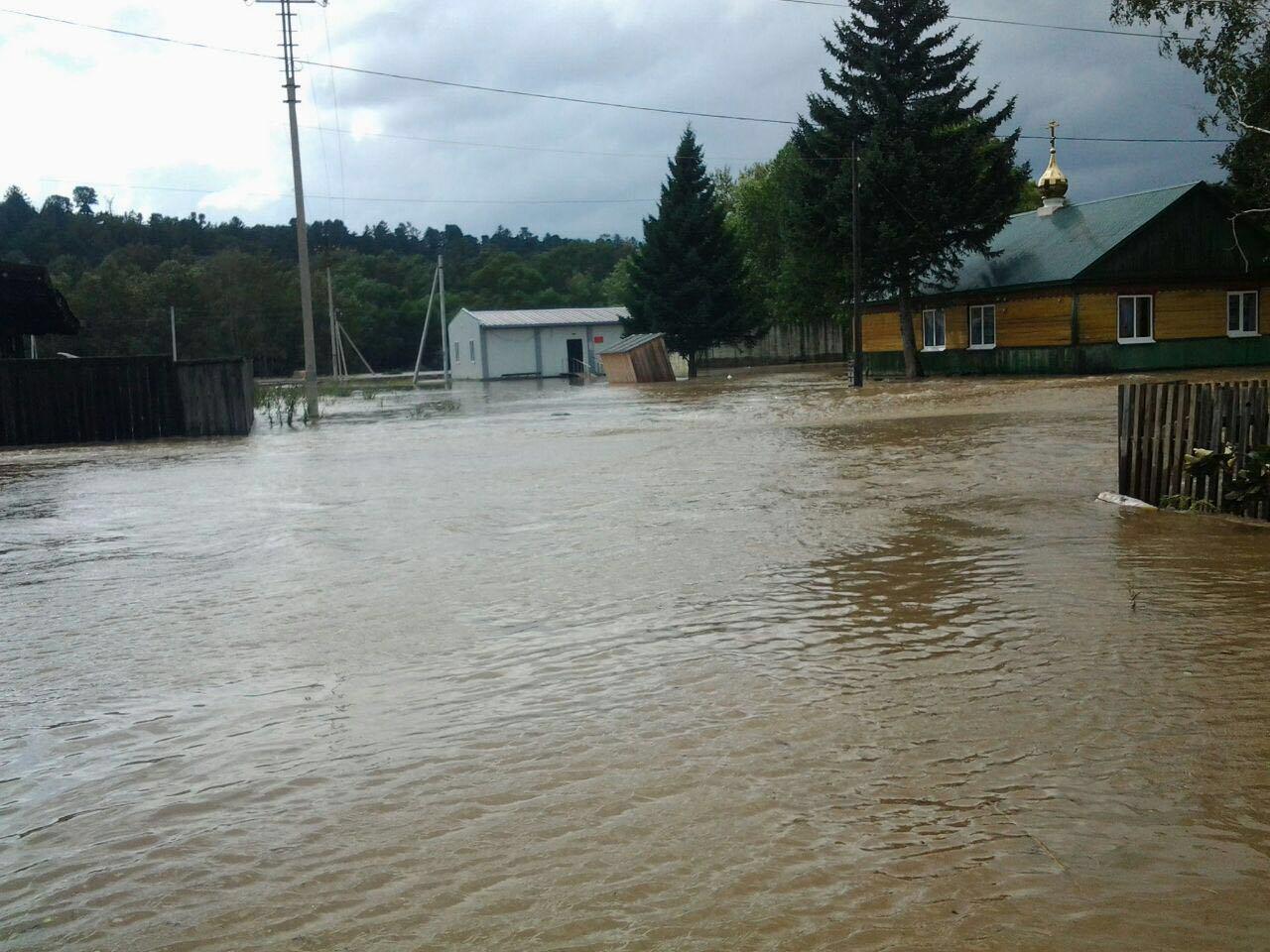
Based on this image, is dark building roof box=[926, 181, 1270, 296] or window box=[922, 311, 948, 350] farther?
window box=[922, 311, 948, 350]

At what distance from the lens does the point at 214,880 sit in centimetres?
408

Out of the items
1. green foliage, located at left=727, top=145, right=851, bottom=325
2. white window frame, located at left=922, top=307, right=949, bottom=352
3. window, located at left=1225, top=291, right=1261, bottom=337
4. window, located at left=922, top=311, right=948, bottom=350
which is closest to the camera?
window, located at left=1225, top=291, right=1261, bottom=337

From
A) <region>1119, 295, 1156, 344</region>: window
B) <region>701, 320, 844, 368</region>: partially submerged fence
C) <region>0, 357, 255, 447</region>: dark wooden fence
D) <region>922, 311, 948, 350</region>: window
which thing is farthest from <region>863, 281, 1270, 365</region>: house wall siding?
<region>701, 320, 844, 368</region>: partially submerged fence

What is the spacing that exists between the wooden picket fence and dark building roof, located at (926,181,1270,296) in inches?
1039

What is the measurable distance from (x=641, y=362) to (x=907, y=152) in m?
16.6

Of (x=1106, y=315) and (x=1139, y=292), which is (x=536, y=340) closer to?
(x=1106, y=315)

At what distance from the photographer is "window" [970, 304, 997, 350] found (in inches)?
1603

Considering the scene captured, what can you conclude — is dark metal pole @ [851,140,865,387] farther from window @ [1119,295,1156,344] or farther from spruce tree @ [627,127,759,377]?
spruce tree @ [627,127,759,377]

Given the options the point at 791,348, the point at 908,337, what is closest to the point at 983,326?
the point at 908,337

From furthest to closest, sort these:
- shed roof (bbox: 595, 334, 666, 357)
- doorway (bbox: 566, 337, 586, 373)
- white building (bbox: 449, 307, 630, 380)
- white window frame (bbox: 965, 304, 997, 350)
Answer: doorway (bbox: 566, 337, 586, 373)
white building (bbox: 449, 307, 630, 380)
shed roof (bbox: 595, 334, 666, 357)
white window frame (bbox: 965, 304, 997, 350)

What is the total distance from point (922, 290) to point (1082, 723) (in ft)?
134

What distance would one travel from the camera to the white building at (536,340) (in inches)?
2827

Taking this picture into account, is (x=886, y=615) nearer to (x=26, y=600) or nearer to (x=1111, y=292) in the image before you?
(x=26, y=600)

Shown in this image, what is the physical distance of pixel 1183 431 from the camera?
37.5 ft
